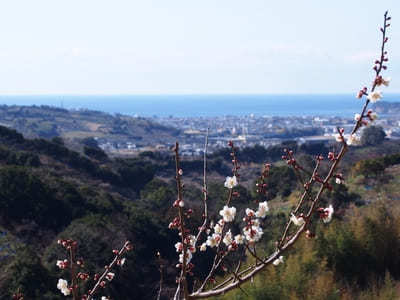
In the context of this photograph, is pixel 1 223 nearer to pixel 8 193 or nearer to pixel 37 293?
pixel 8 193

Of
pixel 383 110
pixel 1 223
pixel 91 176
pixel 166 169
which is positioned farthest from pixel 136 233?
pixel 383 110

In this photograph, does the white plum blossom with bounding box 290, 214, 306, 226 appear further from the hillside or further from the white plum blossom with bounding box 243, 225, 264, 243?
the hillside

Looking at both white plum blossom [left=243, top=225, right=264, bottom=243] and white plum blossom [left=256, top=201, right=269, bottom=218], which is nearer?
white plum blossom [left=243, top=225, right=264, bottom=243]

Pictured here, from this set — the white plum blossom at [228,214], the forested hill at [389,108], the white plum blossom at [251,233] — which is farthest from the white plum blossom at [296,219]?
the forested hill at [389,108]

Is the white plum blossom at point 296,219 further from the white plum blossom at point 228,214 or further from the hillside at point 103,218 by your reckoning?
the hillside at point 103,218

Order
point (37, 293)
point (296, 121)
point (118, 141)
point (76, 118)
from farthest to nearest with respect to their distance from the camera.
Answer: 1. point (296, 121)
2. point (76, 118)
3. point (118, 141)
4. point (37, 293)

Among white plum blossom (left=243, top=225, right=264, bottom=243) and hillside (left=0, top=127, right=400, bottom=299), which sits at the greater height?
white plum blossom (left=243, top=225, right=264, bottom=243)

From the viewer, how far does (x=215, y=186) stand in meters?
24.5

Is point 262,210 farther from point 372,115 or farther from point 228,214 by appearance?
point 372,115

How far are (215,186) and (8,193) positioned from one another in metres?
11.2

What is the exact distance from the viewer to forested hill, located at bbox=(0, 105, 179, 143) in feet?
217

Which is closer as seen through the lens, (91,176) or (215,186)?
(215,186)

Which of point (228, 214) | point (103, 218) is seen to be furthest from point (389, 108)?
point (228, 214)

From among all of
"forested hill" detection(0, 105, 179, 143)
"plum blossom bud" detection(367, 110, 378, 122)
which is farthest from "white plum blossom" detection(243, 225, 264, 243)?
"forested hill" detection(0, 105, 179, 143)
